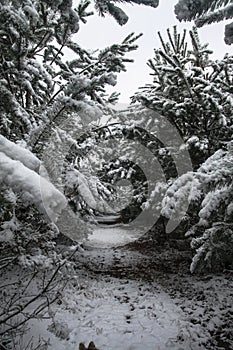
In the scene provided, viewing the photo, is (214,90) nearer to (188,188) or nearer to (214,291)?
A: (188,188)

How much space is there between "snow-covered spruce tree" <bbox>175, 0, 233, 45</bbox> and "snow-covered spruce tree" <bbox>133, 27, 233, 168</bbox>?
5079 mm

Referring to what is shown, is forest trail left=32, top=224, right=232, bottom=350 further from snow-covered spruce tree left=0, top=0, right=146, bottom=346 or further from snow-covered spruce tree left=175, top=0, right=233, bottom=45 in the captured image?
snow-covered spruce tree left=175, top=0, right=233, bottom=45

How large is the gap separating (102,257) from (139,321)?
485 cm

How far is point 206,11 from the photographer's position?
171cm

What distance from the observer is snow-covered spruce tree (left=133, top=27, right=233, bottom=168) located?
23.3ft

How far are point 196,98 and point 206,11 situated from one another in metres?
6.43

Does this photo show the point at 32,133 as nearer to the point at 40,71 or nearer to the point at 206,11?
the point at 40,71

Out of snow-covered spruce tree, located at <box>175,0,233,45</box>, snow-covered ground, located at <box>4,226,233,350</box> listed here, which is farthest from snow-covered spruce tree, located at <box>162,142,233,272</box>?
snow-covered spruce tree, located at <box>175,0,233,45</box>

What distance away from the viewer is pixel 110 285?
7.47m

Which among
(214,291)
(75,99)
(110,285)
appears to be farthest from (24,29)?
(214,291)

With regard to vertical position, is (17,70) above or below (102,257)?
above

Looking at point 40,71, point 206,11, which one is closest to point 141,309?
point 40,71

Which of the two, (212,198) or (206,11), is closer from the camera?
(206,11)

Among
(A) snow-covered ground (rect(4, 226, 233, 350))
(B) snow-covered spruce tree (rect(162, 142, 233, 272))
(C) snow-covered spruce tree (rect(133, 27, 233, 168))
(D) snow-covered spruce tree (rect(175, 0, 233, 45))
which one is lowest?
(A) snow-covered ground (rect(4, 226, 233, 350))
